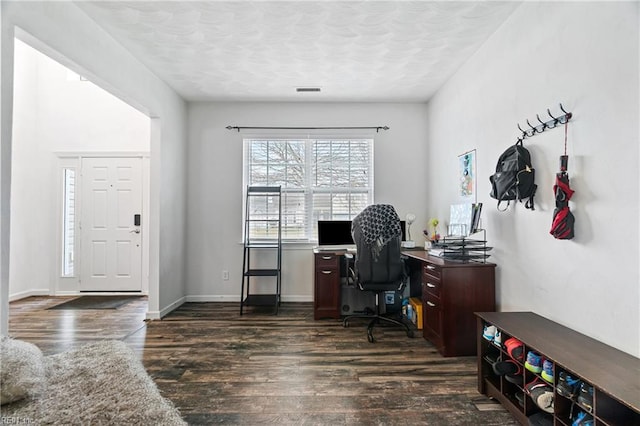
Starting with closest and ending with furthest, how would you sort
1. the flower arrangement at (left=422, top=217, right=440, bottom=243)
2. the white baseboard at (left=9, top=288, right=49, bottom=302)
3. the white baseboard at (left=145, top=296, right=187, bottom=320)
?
the white baseboard at (left=145, top=296, right=187, bottom=320), the flower arrangement at (left=422, top=217, right=440, bottom=243), the white baseboard at (left=9, top=288, right=49, bottom=302)

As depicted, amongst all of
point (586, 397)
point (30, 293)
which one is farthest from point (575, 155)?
point (30, 293)

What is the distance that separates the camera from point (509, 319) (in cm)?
192

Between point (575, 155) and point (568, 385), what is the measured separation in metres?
1.23

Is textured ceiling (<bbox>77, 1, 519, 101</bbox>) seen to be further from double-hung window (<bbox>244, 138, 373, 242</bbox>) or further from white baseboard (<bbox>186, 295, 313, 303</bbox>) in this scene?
white baseboard (<bbox>186, 295, 313, 303</bbox>)

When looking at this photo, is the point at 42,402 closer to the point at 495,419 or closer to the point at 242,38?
the point at 495,419

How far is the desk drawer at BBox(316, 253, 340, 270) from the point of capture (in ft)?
11.5

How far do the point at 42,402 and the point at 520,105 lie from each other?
2.96 metres

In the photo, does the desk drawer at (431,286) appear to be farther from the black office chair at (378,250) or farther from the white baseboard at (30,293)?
the white baseboard at (30,293)

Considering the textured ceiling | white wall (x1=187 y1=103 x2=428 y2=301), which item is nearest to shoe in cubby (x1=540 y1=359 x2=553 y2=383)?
the textured ceiling

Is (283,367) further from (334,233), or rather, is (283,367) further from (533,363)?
(334,233)

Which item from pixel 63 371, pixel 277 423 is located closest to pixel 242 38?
pixel 63 371

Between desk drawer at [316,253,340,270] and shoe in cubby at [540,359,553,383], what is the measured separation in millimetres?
2208

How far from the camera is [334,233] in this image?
3904mm

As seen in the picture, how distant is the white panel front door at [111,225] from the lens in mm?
4590
